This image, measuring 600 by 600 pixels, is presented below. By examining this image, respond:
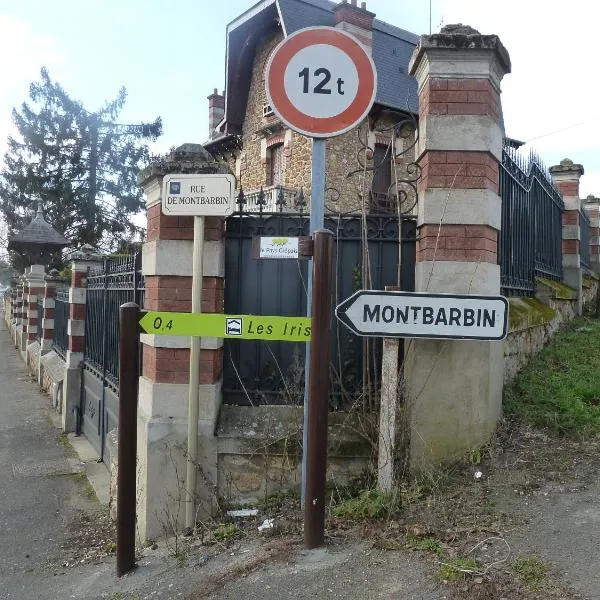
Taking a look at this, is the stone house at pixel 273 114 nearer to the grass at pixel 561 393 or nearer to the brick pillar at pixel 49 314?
the brick pillar at pixel 49 314

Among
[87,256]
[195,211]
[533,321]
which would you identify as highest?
[195,211]

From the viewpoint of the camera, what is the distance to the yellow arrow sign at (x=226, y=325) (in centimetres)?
349

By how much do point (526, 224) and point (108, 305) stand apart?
513cm

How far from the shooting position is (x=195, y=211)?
4125 millimetres

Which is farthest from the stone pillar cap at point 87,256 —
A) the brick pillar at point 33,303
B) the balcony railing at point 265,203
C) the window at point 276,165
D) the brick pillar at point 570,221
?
the window at point 276,165

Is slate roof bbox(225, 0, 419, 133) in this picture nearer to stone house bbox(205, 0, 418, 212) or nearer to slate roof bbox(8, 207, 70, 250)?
stone house bbox(205, 0, 418, 212)

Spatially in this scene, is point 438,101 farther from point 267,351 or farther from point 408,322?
point 267,351

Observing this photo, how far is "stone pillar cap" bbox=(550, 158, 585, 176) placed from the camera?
9453 millimetres

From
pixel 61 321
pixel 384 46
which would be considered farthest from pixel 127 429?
pixel 384 46

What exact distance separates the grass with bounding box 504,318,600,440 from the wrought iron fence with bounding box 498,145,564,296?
0.82 metres

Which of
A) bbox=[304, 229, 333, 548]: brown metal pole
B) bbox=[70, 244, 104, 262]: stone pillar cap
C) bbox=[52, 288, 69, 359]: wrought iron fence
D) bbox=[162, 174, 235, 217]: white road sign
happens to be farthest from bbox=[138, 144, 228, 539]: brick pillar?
bbox=[52, 288, 69, 359]: wrought iron fence

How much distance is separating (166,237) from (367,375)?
1.83 metres

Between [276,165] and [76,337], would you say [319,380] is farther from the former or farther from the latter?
[276,165]

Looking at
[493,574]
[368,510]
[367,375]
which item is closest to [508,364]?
[367,375]
